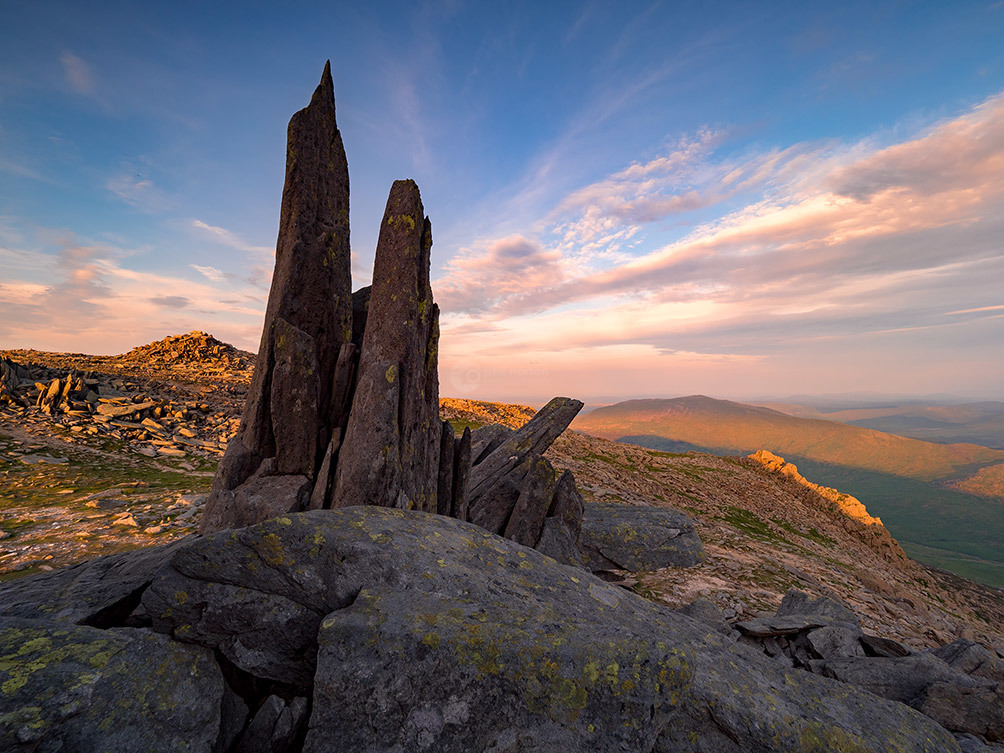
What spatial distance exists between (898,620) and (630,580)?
12.4 m

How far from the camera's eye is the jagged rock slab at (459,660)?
6.03 metres

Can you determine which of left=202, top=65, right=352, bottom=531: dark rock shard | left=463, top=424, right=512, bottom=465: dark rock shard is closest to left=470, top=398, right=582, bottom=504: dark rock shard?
left=463, top=424, right=512, bottom=465: dark rock shard

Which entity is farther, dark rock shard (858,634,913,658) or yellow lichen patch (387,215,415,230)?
yellow lichen patch (387,215,415,230)

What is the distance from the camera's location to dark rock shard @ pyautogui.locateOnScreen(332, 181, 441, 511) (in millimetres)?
13805

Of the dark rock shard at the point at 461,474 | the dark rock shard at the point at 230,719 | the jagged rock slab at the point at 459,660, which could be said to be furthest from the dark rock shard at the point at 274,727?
the dark rock shard at the point at 461,474

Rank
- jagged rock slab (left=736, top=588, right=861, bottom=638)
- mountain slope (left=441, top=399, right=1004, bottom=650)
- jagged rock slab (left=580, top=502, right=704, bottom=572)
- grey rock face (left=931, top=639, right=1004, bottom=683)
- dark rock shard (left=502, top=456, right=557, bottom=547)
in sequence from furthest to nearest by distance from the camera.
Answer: jagged rock slab (left=580, top=502, right=704, bottom=572) < mountain slope (left=441, top=399, right=1004, bottom=650) < dark rock shard (left=502, top=456, right=557, bottom=547) < jagged rock slab (left=736, top=588, right=861, bottom=638) < grey rock face (left=931, top=639, right=1004, bottom=683)

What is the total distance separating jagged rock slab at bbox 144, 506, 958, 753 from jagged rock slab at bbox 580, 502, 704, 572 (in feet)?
45.0

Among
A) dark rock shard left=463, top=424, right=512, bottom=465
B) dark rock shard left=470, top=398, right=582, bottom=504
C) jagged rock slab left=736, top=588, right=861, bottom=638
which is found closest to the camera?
jagged rock slab left=736, top=588, right=861, bottom=638

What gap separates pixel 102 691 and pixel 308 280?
13663 mm

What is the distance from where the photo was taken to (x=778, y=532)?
116 feet

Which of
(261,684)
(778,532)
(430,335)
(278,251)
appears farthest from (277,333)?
(778,532)

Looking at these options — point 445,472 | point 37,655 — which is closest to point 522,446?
point 445,472

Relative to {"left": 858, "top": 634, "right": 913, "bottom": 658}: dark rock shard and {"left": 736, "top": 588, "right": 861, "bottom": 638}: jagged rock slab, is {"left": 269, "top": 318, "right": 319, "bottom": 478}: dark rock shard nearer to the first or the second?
{"left": 736, "top": 588, "right": 861, "bottom": 638}: jagged rock slab

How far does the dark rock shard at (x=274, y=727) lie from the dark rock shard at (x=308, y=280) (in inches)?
371
